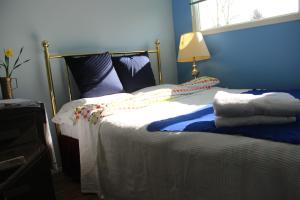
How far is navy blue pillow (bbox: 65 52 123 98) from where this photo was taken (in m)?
2.33

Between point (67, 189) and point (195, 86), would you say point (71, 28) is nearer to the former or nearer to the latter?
point (195, 86)

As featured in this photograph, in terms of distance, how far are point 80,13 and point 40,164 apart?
1.55 meters

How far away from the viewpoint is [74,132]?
2.12 meters

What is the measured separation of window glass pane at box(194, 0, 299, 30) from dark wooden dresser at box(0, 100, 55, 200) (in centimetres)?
217

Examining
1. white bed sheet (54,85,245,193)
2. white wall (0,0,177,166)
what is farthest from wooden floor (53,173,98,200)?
white wall (0,0,177,166)

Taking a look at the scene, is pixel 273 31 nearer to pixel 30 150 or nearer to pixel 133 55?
pixel 133 55

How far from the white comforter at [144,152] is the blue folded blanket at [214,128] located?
0.11ft

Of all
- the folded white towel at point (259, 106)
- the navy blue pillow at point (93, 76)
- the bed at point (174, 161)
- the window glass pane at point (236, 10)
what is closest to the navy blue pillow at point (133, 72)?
the navy blue pillow at point (93, 76)

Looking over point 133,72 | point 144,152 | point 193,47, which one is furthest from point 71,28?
point 144,152

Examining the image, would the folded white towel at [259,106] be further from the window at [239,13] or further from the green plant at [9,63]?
the green plant at [9,63]

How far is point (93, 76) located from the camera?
236cm

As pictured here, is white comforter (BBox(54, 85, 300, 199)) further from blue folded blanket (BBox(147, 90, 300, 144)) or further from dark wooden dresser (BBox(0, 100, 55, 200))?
dark wooden dresser (BBox(0, 100, 55, 200))

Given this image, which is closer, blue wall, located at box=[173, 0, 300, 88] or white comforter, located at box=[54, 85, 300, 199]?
white comforter, located at box=[54, 85, 300, 199]

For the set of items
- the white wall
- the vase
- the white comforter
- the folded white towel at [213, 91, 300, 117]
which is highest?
the white wall
